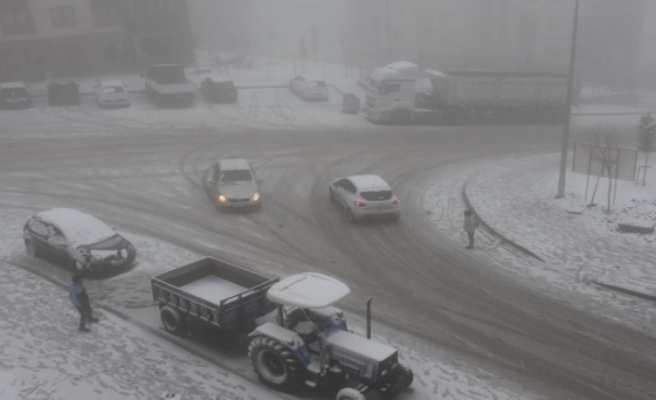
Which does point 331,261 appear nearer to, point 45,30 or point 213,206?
point 213,206

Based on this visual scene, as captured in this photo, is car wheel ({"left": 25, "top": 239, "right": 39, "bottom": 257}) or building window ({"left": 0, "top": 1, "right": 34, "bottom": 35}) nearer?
car wheel ({"left": 25, "top": 239, "right": 39, "bottom": 257})

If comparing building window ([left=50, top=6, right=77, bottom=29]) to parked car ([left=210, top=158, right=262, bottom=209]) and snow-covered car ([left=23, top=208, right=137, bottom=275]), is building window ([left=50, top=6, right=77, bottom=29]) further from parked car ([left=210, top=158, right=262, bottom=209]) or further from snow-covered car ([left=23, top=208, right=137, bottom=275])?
snow-covered car ([left=23, top=208, right=137, bottom=275])

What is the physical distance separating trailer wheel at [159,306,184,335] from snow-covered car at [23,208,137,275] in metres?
3.96

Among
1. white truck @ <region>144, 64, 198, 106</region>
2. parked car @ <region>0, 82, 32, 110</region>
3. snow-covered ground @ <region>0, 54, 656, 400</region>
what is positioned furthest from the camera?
white truck @ <region>144, 64, 198, 106</region>

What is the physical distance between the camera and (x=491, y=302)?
15.3 m

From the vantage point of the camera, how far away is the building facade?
4694 centimetres

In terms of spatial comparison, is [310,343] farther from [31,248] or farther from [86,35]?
[86,35]

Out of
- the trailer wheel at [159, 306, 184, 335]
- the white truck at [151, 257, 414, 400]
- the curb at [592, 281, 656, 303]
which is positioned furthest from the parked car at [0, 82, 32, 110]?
the curb at [592, 281, 656, 303]

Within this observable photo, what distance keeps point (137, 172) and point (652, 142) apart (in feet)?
80.1

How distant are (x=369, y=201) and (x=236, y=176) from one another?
5.65 m

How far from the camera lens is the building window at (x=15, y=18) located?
46.7 meters

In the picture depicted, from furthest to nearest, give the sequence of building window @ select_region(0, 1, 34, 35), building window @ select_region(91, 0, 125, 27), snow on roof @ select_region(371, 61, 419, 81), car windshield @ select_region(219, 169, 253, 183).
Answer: building window @ select_region(91, 0, 125, 27)
building window @ select_region(0, 1, 34, 35)
snow on roof @ select_region(371, 61, 419, 81)
car windshield @ select_region(219, 169, 253, 183)

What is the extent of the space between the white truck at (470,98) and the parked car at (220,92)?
10.0m

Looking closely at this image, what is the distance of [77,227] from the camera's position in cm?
1716
